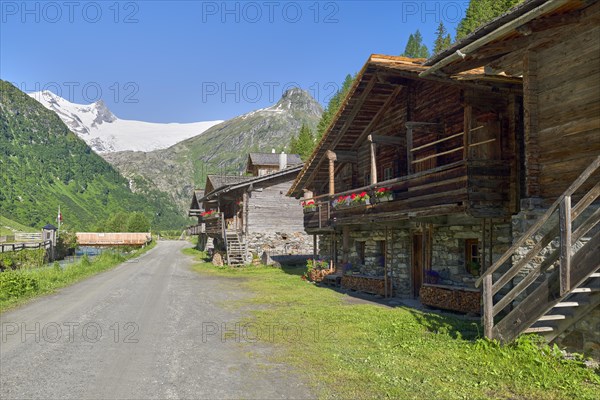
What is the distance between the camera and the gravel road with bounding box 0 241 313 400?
6387mm

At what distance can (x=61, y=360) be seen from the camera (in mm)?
8016

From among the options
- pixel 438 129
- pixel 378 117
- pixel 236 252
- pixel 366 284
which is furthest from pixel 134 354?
pixel 236 252

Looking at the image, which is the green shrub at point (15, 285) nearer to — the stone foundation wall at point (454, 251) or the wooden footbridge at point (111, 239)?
the stone foundation wall at point (454, 251)

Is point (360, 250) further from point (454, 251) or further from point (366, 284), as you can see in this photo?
point (454, 251)

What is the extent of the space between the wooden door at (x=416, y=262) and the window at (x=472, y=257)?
237 cm

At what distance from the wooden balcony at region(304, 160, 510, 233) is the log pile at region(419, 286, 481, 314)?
225 cm

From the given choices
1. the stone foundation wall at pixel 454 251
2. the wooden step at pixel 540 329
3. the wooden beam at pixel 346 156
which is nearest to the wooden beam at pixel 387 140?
the stone foundation wall at pixel 454 251

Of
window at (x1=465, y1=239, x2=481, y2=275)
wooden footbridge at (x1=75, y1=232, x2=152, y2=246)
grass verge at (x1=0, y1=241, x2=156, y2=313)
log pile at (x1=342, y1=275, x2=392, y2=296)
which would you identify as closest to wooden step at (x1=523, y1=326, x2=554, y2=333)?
window at (x1=465, y1=239, x2=481, y2=275)

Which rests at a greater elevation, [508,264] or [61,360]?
[508,264]

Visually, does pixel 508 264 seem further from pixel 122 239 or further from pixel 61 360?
pixel 122 239

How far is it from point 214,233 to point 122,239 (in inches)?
1372

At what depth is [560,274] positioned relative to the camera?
6.74 m

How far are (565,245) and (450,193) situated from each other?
14.8 ft

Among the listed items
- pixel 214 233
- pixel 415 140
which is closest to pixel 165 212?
pixel 214 233
